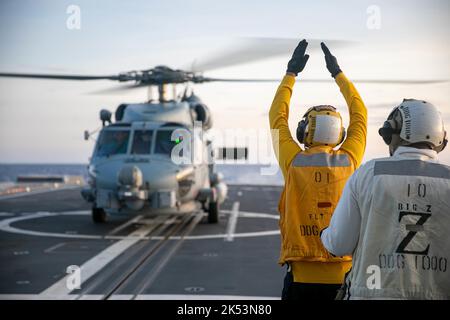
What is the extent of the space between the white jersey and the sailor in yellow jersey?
88 centimetres

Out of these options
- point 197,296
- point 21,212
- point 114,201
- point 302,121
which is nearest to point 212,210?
point 114,201

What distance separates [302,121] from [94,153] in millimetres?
9952

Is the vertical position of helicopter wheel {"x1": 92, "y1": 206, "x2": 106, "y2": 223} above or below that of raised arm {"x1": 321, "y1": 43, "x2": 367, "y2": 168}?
below

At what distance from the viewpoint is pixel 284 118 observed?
11.5 ft

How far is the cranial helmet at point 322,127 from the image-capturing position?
11.1 feet

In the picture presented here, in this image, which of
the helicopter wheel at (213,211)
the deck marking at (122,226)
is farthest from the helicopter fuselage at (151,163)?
the deck marking at (122,226)

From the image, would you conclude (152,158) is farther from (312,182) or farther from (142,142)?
(312,182)

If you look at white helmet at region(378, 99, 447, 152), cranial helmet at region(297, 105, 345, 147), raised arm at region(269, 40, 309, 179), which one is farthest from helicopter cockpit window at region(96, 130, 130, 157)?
white helmet at region(378, 99, 447, 152)

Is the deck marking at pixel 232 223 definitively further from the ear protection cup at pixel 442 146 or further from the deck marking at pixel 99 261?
the ear protection cup at pixel 442 146

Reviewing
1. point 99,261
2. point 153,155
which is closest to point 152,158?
point 153,155

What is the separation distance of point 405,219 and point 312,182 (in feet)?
3.21

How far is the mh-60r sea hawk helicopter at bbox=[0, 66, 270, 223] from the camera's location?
11.6m

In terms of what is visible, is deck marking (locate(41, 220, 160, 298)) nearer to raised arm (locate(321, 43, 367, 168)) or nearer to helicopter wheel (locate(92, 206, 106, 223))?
helicopter wheel (locate(92, 206, 106, 223))
